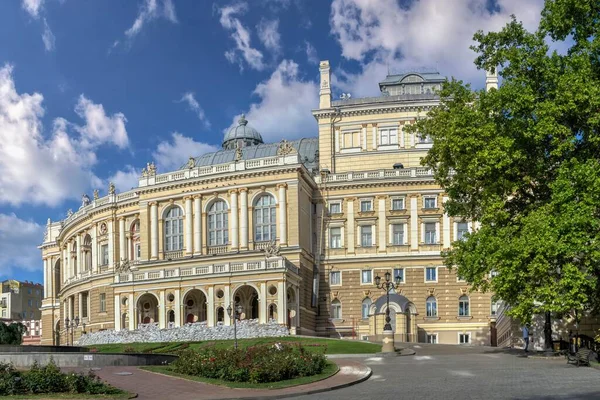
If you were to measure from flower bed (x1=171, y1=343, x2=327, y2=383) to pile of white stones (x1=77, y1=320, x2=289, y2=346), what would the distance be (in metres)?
A: 30.0

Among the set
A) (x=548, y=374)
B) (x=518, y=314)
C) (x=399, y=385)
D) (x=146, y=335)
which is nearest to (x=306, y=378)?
(x=399, y=385)

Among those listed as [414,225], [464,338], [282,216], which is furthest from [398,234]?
[282,216]

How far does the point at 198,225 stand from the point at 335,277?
15362mm

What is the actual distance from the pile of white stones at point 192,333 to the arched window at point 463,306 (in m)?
22.4

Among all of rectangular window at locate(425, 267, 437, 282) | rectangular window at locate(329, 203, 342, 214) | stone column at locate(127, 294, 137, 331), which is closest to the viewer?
stone column at locate(127, 294, 137, 331)

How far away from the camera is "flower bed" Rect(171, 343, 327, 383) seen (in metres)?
32.0

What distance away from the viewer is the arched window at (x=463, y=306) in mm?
80812

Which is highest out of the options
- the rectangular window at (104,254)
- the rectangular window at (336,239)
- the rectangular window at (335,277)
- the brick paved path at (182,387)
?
the rectangular window at (336,239)

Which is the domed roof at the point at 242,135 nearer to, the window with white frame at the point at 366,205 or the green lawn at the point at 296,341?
the window with white frame at the point at 366,205

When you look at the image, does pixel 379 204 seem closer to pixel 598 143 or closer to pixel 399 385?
pixel 598 143

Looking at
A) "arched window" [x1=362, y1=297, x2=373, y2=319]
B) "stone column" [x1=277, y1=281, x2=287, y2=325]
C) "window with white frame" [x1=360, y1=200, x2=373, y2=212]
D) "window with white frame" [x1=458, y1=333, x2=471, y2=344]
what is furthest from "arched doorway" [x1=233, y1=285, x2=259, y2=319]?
"window with white frame" [x1=458, y1=333, x2=471, y2=344]

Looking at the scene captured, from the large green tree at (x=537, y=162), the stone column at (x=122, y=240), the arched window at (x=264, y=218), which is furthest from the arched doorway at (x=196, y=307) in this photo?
the large green tree at (x=537, y=162)

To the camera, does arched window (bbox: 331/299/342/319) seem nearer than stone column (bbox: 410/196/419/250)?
Yes

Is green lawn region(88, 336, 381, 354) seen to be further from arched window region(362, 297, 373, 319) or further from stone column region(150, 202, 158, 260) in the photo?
arched window region(362, 297, 373, 319)
